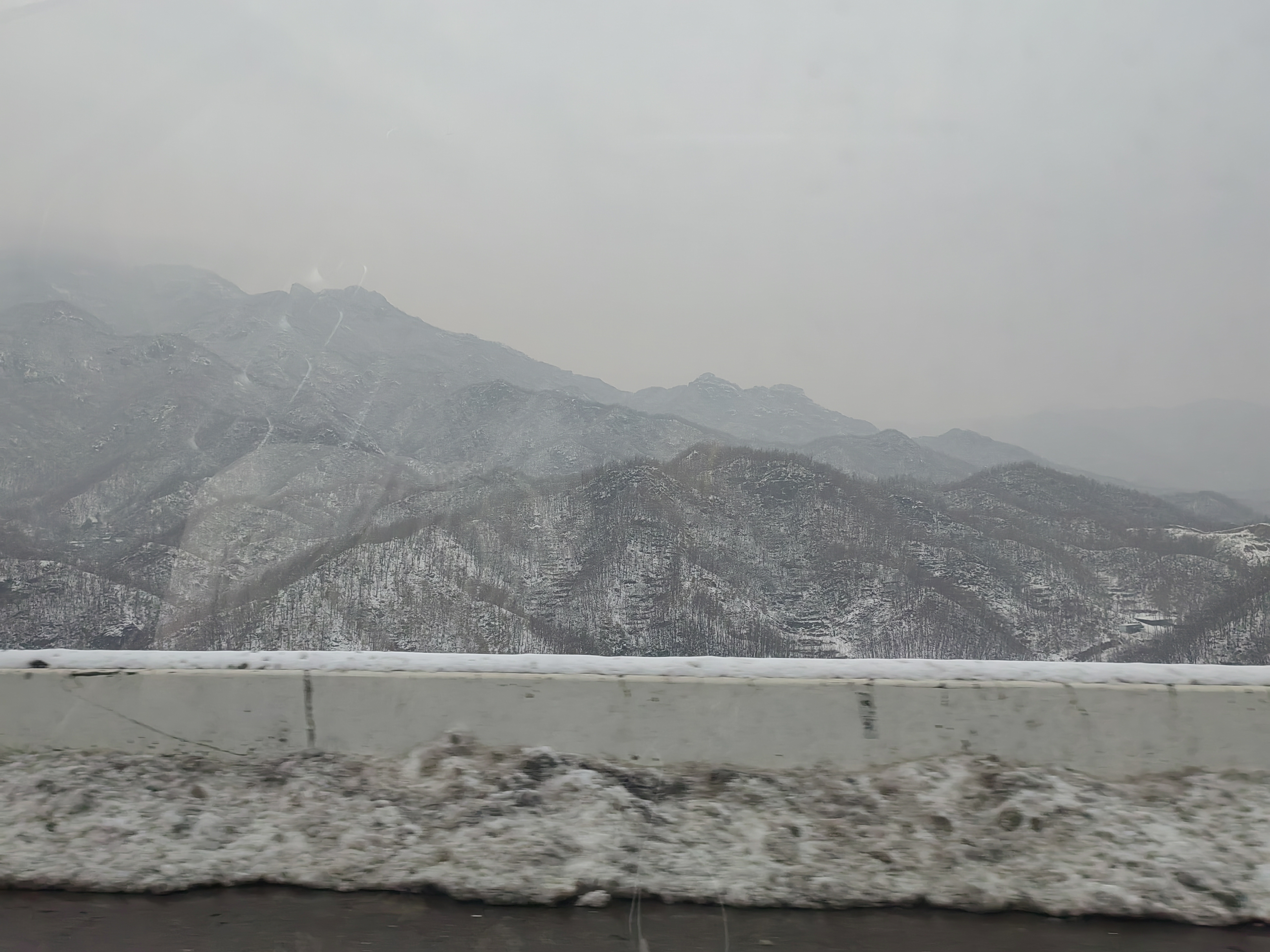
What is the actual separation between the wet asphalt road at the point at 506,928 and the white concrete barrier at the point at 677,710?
1.02 m

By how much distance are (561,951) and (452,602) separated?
93.0 meters

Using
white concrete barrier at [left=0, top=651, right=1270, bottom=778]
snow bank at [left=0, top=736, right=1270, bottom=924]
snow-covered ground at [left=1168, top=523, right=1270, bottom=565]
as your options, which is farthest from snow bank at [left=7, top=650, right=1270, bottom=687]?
snow-covered ground at [left=1168, top=523, right=1270, bottom=565]

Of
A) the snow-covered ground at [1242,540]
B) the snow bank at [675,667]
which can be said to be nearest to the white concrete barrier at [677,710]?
the snow bank at [675,667]

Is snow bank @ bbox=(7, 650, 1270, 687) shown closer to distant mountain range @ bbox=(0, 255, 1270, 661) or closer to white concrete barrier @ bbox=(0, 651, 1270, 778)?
white concrete barrier @ bbox=(0, 651, 1270, 778)

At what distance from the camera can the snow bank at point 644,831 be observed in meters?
3.15

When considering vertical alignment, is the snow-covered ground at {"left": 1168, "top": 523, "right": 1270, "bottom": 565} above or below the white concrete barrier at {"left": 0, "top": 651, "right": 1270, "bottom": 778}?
below

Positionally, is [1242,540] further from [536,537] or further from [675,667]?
[675,667]

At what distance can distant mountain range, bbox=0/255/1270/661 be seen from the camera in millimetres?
90250

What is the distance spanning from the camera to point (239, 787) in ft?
12.8

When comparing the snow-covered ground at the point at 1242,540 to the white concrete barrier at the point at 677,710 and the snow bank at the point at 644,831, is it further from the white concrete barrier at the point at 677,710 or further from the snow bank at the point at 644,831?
the snow bank at the point at 644,831

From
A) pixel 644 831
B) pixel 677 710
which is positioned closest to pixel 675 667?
pixel 677 710

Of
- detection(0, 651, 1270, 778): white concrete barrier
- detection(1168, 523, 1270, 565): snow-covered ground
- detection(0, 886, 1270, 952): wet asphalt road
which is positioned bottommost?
detection(1168, 523, 1270, 565): snow-covered ground

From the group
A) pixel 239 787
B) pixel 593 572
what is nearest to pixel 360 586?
pixel 593 572

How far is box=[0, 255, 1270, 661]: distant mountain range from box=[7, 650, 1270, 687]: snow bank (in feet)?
262
